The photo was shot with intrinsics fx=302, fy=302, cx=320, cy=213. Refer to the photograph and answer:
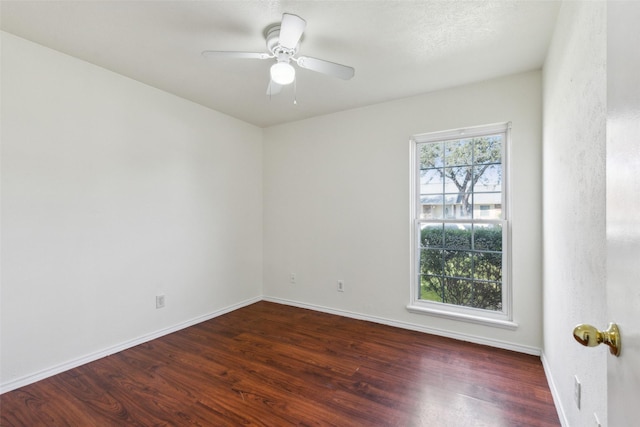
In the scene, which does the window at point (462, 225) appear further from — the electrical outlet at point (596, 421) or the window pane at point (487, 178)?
the electrical outlet at point (596, 421)

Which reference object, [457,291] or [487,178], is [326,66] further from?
[457,291]

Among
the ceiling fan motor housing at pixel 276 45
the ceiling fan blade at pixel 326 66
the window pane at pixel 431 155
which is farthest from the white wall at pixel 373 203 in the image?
the ceiling fan motor housing at pixel 276 45

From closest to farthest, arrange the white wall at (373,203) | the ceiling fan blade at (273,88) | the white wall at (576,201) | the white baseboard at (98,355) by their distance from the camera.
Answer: the white wall at (576,201) → the white baseboard at (98,355) → the ceiling fan blade at (273,88) → the white wall at (373,203)

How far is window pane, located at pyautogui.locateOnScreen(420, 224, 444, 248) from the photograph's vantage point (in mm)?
3163

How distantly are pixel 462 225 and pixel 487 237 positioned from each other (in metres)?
0.25

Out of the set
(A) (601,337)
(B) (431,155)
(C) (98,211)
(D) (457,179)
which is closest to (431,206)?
(D) (457,179)

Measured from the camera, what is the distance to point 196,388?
83.6 inches

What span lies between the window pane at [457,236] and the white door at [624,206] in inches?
95.7

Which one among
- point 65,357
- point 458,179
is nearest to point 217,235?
point 65,357

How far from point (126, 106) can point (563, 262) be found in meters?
3.58

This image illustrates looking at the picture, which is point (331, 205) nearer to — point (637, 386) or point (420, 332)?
point (420, 332)

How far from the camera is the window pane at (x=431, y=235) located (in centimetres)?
316

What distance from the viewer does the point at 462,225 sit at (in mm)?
3041

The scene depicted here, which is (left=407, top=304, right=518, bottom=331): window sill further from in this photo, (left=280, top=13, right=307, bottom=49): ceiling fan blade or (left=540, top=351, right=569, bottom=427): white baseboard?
(left=280, top=13, right=307, bottom=49): ceiling fan blade
